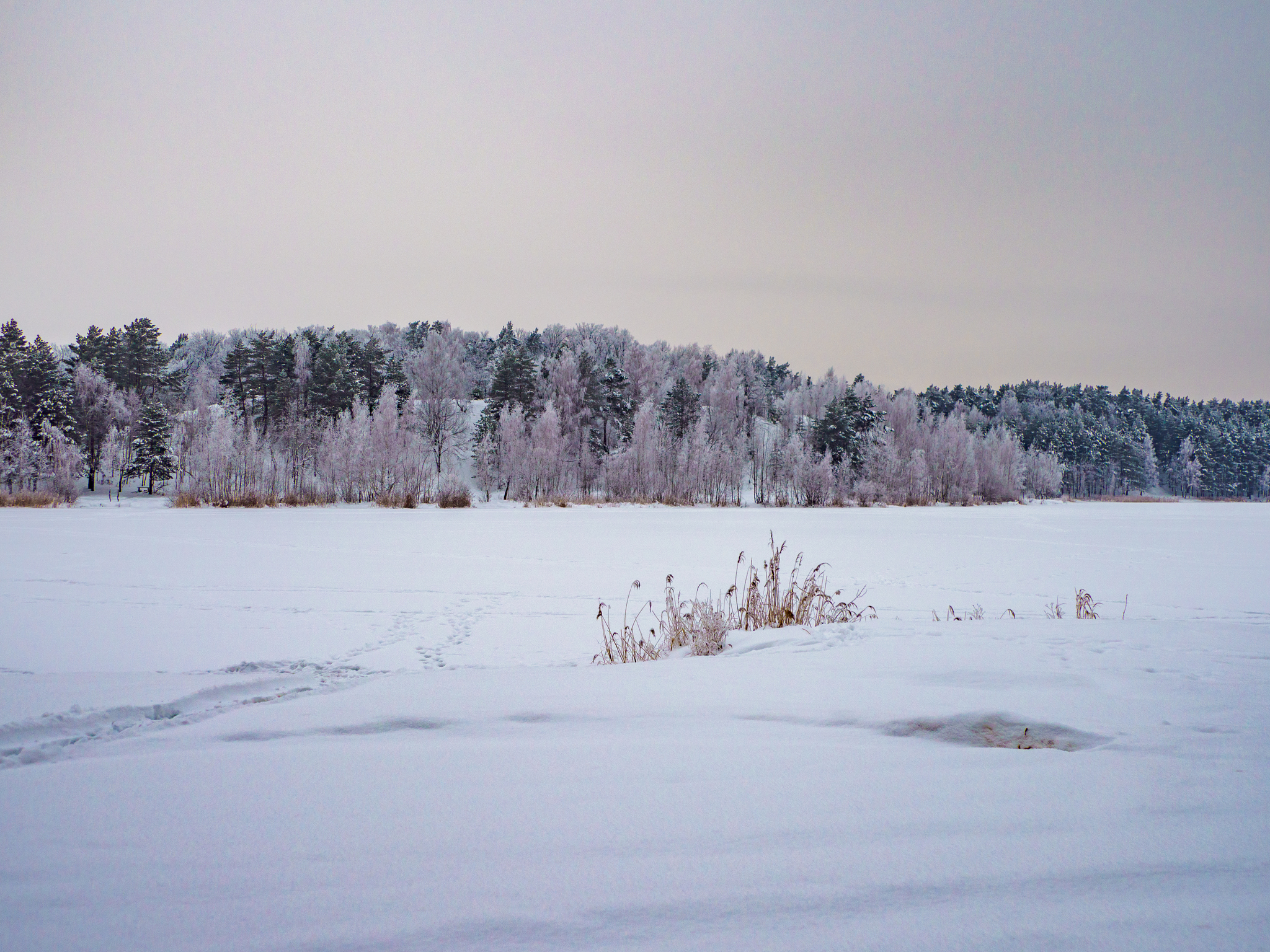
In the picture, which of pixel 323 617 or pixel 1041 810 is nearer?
pixel 1041 810

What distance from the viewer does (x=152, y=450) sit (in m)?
35.6

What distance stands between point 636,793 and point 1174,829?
1.27 metres

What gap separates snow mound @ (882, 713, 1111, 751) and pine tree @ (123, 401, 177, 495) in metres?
40.2

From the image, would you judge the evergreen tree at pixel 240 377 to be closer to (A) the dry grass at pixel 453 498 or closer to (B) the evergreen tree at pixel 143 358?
(B) the evergreen tree at pixel 143 358

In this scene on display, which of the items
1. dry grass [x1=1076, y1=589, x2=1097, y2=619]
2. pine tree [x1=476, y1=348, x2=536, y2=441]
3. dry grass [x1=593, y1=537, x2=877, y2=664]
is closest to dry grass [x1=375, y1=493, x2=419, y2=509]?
pine tree [x1=476, y1=348, x2=536, y2=441]

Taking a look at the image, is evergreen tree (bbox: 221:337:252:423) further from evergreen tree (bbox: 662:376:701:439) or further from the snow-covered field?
the snow-covered field

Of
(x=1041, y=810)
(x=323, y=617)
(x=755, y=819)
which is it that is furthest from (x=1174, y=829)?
(x=323, y=617)

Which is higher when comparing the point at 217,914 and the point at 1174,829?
the point at 1174,829

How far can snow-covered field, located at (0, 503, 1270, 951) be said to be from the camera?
1.28 m

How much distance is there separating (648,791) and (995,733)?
135 centimetres

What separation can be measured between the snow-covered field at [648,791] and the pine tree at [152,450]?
36586 mm

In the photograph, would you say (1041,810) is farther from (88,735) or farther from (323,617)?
(323,617)

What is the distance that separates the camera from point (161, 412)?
120 feet

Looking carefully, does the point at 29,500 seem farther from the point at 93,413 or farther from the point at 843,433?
the point at 843,433
